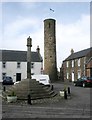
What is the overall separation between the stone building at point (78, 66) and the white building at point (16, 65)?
7.26 meters

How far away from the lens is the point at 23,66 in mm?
57062

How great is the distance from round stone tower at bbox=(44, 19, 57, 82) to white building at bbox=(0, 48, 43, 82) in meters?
2.27

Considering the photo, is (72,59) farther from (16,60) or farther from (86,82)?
(86,82)

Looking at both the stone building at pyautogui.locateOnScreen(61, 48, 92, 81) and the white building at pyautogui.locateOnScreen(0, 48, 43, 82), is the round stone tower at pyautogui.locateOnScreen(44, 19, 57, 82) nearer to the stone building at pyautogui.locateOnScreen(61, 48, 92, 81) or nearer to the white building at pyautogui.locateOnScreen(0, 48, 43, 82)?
the white building at pyautogui.locateOnScreen(0, 48, 43, 82)

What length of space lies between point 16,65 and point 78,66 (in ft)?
45.3

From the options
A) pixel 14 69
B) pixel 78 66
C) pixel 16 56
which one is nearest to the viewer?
pixel 78 66

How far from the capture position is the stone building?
164ft

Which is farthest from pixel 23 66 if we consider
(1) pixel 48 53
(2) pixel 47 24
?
(2) pixel 47 24

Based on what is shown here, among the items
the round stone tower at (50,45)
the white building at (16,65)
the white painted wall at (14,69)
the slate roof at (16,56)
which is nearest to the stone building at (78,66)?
the round stone tower at (50,45)

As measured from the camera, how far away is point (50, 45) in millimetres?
56406

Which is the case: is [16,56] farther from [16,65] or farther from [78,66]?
[78,66]

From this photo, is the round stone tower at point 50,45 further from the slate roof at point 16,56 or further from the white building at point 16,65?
the slate roof at point 16,56

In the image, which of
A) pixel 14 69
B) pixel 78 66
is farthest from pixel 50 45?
pixel 14 69

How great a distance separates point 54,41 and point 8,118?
45.8 meters
